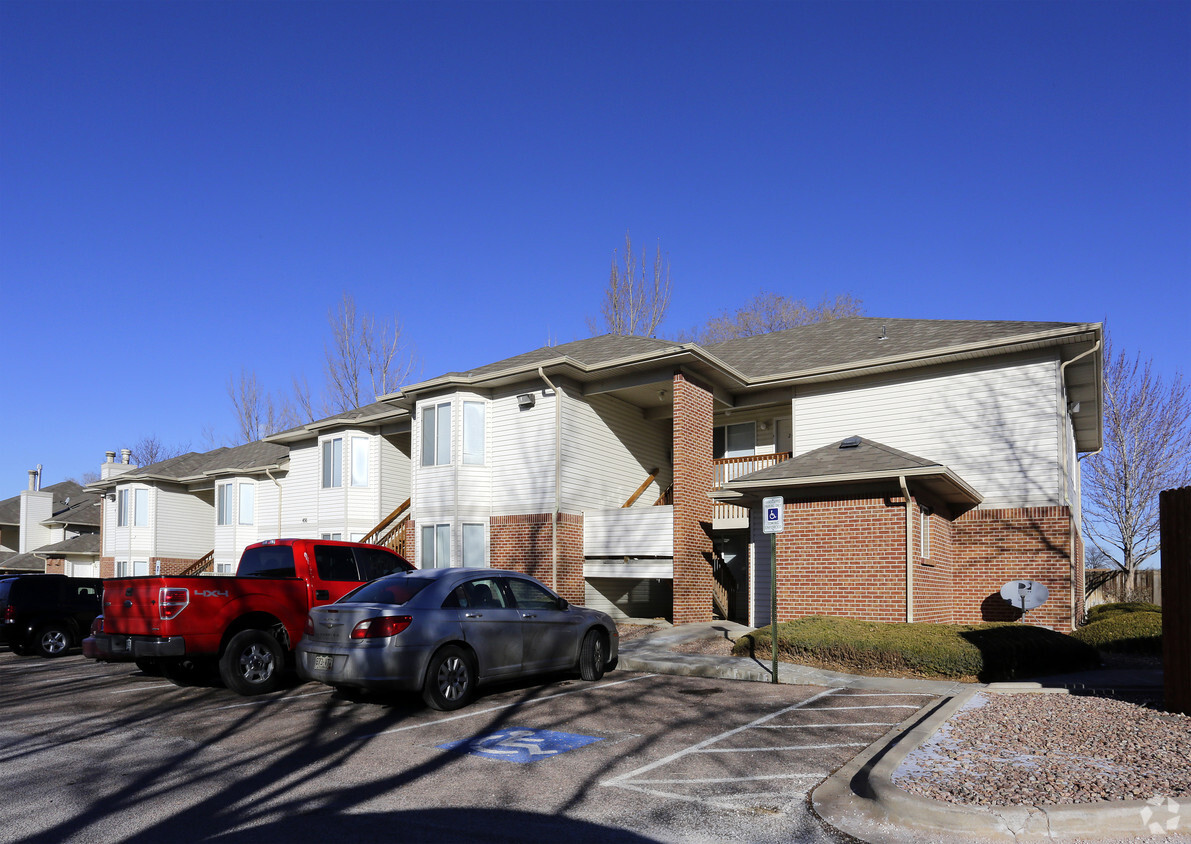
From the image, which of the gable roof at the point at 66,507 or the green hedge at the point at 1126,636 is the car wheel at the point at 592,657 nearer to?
the green hedge at the point at 1126,636

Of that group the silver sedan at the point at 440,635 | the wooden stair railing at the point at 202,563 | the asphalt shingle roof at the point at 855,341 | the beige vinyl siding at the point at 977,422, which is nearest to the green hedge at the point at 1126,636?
the beige vinyl siding at the point at 977,422

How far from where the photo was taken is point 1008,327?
18562mm

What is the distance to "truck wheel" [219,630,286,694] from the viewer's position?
35.0 ft

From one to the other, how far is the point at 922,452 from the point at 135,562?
31158 mm

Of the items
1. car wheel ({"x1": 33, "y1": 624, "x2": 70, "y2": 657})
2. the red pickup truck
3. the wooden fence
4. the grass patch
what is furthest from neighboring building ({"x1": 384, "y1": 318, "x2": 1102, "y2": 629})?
the red pickup truck

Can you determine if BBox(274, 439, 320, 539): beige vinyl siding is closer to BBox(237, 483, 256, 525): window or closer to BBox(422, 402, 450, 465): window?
BBox(237, 483, 256, 525): window

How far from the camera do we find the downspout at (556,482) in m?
20.2

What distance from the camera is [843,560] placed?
1611 cm

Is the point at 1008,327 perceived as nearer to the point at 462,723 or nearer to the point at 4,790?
the point at 462,723

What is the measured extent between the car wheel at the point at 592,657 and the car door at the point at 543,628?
22 centimetres

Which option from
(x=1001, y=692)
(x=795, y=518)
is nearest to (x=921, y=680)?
(x=1001, y=692)

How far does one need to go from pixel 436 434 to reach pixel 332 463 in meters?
6.71

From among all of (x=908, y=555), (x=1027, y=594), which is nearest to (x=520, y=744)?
(x=908, y=555)

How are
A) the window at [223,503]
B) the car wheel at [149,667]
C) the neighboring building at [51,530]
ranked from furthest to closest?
the neighboring building at [51,530]
the window at [223,503]
the car wheel at [149,667]
